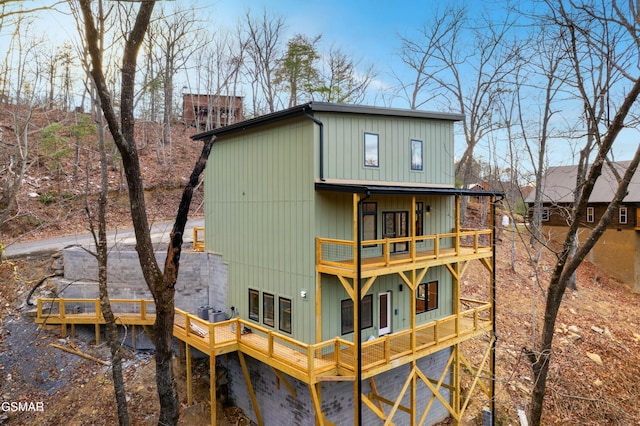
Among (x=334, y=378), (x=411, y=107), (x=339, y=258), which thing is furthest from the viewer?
(x=411, y=107)

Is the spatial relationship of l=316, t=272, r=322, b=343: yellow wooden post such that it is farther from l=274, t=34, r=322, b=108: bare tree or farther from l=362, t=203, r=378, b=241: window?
l=274, t=34, r=322, b=108: bare tree

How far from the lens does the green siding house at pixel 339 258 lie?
9250mm

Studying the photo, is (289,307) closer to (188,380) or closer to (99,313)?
(188,380)

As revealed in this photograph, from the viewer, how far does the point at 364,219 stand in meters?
10.4

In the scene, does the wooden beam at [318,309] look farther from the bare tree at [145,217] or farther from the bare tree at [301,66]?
the bare tree at [301,66]

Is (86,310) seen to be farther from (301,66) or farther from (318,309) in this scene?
(301,66)

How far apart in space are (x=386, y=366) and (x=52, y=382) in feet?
31.8

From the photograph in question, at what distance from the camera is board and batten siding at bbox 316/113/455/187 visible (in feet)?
32.0

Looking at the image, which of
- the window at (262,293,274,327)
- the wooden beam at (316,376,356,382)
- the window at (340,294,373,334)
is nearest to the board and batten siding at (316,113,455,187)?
the window at (340,294,373,334)

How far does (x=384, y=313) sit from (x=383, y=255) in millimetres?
1971

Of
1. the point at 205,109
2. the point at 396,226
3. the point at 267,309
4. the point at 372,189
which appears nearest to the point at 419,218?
the point at 396,226

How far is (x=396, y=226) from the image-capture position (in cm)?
1130

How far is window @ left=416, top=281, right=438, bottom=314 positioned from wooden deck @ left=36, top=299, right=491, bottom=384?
770 mm

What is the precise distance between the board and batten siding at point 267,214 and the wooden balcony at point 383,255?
0.48 metres
